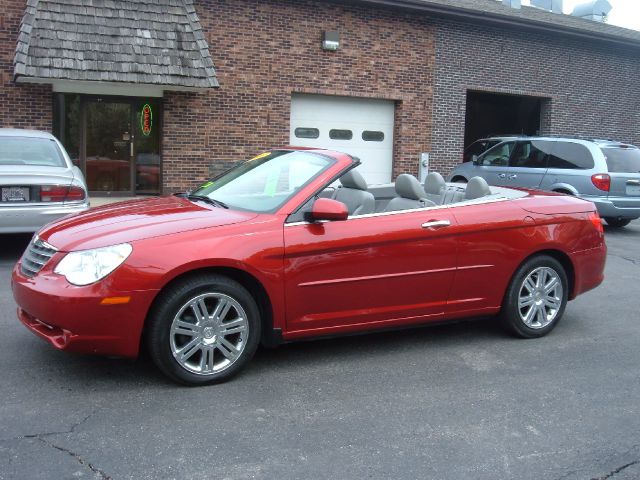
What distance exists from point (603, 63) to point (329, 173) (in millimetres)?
16787

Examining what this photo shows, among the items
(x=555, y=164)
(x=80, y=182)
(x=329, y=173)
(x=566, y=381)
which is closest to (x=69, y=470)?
(x=329, y=173)

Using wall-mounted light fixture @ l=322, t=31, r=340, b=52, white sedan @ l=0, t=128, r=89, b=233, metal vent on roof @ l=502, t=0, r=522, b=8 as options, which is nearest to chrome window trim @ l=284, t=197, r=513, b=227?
white sedan @ l=0, t=128, r=89, b=233

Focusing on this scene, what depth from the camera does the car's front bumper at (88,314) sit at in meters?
4.11

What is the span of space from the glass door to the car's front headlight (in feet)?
34.1

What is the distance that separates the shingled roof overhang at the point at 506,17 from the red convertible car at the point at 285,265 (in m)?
11.1

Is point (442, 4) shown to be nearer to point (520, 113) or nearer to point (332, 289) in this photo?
point (520, 113)

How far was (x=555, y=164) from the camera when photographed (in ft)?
41.9

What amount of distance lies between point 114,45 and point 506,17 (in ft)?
31.6

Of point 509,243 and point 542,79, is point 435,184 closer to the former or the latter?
point 509,243

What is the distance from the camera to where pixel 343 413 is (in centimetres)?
411

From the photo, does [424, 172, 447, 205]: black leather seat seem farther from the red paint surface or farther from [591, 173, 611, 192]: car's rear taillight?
[591, 173, 611, 192]: car's rear taillight

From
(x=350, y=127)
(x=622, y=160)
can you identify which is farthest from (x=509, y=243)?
(x=350, y=127)

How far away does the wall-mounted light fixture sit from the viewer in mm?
15320

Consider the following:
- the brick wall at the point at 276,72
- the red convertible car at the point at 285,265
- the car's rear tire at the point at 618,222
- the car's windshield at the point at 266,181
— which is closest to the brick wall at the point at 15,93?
the brick wall at the point at 276,72
